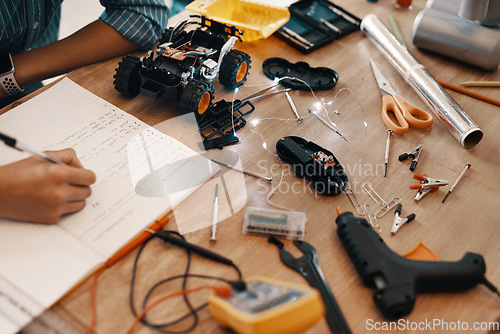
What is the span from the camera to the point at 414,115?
0.94 metres

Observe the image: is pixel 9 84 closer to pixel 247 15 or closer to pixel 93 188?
pixel 93 188

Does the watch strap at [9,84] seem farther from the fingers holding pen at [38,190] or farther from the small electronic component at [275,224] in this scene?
the small electronic component at [275,224]

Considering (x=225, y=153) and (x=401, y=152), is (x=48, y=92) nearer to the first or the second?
(x=225, y=153)

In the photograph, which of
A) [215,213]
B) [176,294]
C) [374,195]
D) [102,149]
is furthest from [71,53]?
[374,195]

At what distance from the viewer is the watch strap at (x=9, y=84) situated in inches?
37.6

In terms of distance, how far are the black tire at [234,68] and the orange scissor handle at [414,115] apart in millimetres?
372

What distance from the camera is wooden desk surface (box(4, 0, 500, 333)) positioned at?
2.03 feet

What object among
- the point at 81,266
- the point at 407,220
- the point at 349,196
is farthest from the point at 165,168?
the point at 407,220

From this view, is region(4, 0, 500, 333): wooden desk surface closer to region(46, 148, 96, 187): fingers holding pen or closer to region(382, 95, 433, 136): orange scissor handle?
region(382, 95, 433, 136): orange scissor handle

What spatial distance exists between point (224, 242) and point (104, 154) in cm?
32

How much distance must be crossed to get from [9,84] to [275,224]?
0.76 metres

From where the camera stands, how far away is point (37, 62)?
100 cm

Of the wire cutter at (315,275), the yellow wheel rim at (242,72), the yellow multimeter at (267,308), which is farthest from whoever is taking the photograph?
the yellow wheel rim at (242,72)

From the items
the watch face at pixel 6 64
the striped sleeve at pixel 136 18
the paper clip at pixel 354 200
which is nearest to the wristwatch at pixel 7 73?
the watch face at pixel 6 64
